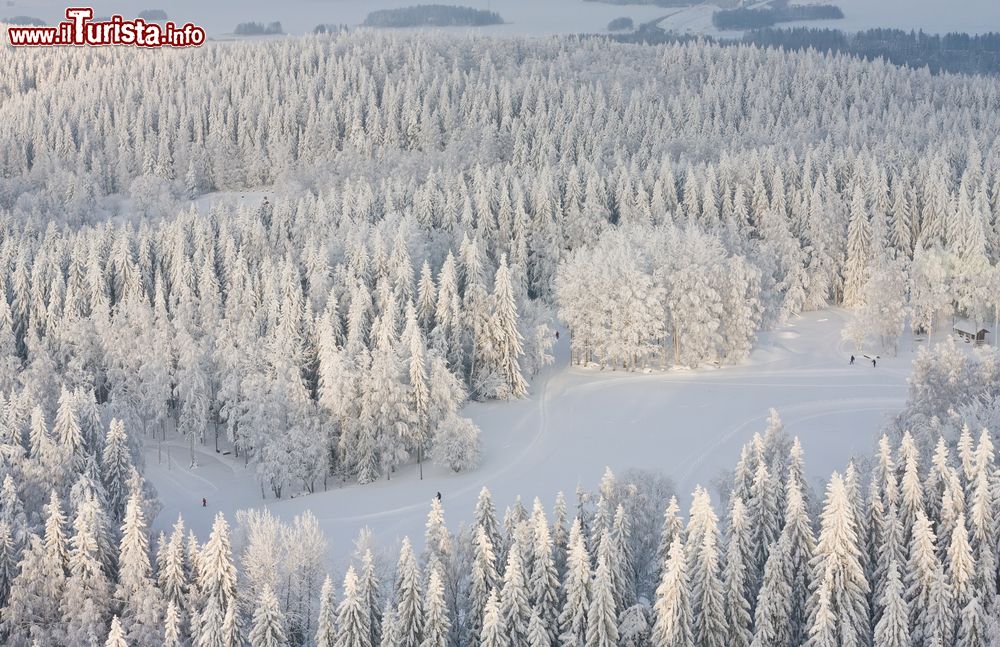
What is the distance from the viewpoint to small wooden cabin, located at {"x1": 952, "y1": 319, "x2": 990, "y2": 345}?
324 feet

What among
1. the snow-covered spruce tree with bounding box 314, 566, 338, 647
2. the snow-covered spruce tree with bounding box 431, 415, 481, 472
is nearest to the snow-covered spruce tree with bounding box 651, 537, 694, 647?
the snow-covered spruce tree with bounding box 314, 566, 338, 647

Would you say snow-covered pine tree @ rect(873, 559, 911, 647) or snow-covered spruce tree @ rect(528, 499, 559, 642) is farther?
snow-covered spruce tree @ rect(528, 499, 559, 642)

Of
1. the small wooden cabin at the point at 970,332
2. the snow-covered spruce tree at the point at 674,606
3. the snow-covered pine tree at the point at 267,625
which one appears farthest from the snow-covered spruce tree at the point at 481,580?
the small wooden cabin at the point at 970,332

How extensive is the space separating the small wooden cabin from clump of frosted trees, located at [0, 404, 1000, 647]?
4286 cm

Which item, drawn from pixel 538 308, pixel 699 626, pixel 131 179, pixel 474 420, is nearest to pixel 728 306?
pixel 538 308

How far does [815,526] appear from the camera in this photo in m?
57.4

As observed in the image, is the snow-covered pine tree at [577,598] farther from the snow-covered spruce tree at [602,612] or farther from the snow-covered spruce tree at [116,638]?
the snow-covered spruce tree at [116,638]

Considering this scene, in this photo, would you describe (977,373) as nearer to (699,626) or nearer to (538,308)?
(699,626)

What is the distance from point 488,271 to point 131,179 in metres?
91.4

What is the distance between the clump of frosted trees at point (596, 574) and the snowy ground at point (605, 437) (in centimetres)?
1240

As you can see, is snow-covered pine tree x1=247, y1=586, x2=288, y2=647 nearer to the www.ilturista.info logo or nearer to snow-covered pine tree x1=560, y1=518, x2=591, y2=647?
snow-covered pine tree x1=560, y1=518, x2=591, y2=647

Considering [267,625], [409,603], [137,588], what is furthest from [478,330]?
[267,625]

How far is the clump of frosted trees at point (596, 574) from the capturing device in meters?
51.1

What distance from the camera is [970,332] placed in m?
100
